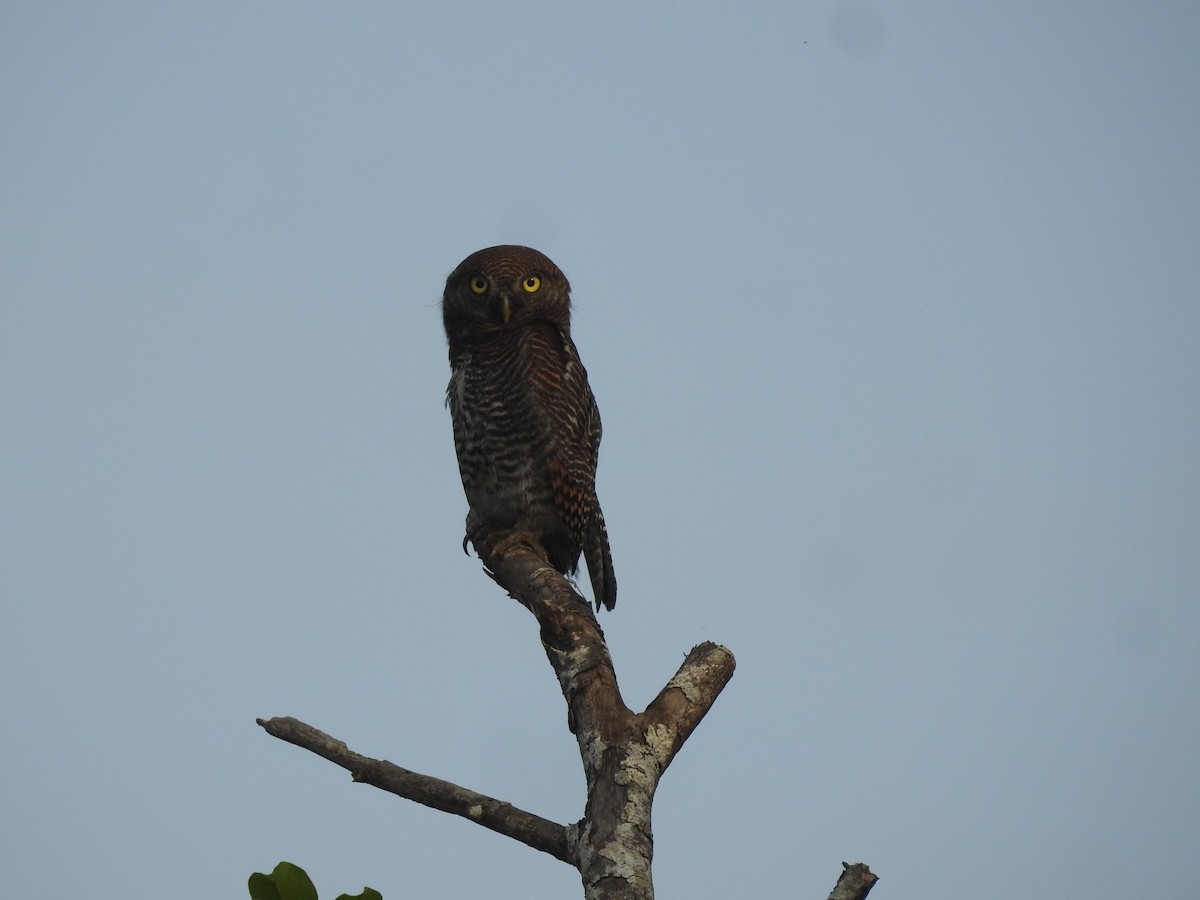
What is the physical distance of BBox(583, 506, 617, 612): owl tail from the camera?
8578mm

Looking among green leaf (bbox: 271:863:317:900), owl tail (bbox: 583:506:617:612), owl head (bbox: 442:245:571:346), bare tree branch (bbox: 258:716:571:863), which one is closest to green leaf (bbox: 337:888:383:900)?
green leaf (bbox: 271:863:317:900)

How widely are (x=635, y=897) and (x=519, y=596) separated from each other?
2.69 metres

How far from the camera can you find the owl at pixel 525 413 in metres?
8.58

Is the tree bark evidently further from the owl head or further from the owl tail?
the owl head

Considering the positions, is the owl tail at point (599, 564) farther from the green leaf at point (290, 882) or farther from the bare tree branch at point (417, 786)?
the green leaf at point (290, 882)

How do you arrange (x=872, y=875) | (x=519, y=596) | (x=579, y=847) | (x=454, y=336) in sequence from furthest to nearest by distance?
(x=454, y=336)
(x=519, y=596)
(x=579, y=847)
(x=872, y=875)

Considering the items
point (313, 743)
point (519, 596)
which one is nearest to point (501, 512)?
point (519, 596)

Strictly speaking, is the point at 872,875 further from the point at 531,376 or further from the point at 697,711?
the point at 531,376

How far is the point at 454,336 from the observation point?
31.2 feet

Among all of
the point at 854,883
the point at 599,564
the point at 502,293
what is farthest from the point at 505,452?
the point at 854,883

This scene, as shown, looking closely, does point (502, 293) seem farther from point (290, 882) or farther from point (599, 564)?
point (290, 882)

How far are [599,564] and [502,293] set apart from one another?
208 centimetres

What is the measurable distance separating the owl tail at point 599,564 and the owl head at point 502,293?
1.61 metres

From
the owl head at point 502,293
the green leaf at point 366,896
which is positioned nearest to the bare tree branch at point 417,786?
the green leaf at point 366,896
